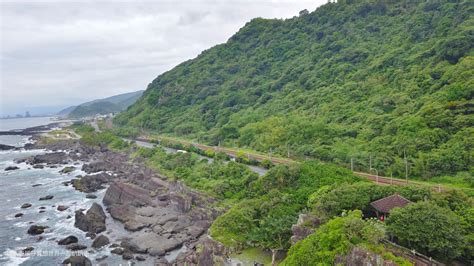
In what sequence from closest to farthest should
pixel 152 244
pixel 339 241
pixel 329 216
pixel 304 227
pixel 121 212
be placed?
pixel 339 241 < pixel 304 227 < pixel 329 216 < pixel 152 244 < pixel 121 212

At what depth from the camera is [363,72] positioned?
7094 cm

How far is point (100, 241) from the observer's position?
123ft

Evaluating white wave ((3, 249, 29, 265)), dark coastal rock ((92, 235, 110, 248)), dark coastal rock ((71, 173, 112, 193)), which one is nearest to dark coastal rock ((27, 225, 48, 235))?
white wave ((3, 249, 29, 265))

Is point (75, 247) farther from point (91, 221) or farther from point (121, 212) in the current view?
point (121, 212)

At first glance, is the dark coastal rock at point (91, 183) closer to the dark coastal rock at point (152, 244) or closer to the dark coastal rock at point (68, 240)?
the dark coastal rock at point (68, 240)

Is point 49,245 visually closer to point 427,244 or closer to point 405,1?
point 427,244

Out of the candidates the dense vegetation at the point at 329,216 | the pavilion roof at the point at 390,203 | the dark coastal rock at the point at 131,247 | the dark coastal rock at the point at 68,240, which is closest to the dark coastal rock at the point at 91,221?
the dark coastal rock at the point at 68,240

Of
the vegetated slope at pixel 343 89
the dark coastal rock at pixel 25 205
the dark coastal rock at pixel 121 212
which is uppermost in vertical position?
the vegetated slope at pixel 343 89

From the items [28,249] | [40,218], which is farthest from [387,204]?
[40,218]

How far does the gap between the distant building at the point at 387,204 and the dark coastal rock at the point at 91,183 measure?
48340mm

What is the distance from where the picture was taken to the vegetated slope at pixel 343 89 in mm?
43250

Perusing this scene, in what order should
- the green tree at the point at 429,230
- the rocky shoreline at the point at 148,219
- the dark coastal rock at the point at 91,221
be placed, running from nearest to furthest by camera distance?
the green tree at the point at 429,230 → the rocky shoreline at the point at 148,219 → the dark coastal rock at the point at 91,221

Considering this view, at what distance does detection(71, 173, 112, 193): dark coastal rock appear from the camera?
59.1m

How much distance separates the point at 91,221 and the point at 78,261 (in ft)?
33.0
